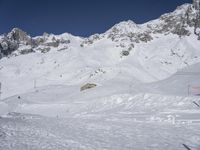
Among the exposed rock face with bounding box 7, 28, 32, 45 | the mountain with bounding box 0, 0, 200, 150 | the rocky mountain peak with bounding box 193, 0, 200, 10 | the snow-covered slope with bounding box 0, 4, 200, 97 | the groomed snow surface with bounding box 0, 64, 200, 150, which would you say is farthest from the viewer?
the exposed rock face with bounding box 7, 28, 32, 45

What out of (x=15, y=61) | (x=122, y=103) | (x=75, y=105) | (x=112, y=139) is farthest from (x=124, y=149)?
(x=15, y=61)

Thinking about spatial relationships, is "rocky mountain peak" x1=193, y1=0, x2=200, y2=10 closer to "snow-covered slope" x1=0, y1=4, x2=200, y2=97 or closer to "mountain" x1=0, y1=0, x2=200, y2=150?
"mountain" x1=0, y1=0, x2=200, y2=150

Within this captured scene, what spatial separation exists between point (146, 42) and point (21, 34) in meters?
71.8

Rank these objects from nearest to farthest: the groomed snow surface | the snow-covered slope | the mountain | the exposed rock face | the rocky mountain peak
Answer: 1. the groomed snow surface
2. the mountain
3. the snow-covered slope
4. the rocky mountain peak
5. the exposed rock face

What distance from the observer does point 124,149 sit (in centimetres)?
1712

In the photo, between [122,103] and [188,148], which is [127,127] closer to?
[188,148]

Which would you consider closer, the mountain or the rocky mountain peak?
the mountain

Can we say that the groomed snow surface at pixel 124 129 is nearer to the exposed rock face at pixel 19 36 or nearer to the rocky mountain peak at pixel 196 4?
the rocky mountain peak at pixel 196 4

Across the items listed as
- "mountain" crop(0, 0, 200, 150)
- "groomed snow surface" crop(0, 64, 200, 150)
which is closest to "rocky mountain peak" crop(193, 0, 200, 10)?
"mountain" crop(0, 0, 200, 150)

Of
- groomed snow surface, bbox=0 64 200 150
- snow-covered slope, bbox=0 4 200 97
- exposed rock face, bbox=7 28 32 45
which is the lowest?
groomed snow surface, bbox=0 64 200 150

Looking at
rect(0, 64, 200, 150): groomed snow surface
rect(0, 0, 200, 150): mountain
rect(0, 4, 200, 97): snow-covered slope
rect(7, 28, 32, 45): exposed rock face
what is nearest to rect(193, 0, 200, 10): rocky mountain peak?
rect(0, 0, 200, 150): mountain

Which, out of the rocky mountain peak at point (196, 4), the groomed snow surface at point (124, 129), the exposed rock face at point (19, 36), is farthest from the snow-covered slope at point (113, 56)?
the groomed snow surface at point (124, 129)

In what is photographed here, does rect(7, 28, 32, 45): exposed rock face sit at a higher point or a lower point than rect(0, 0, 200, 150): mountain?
higher

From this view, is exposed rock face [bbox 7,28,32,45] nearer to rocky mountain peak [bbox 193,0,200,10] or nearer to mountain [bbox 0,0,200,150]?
mountain [bbox 0,0,200,150]
